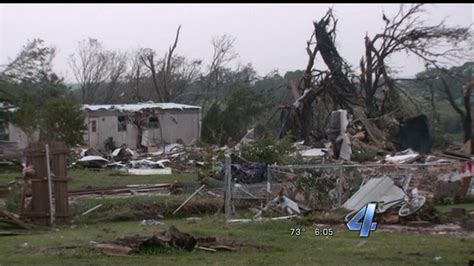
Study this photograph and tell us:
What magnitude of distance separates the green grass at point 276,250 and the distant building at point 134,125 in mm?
33266

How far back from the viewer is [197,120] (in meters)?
50.2

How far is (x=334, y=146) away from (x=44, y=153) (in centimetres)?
1420

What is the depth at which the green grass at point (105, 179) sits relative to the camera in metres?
24.8

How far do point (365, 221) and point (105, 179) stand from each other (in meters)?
15.9

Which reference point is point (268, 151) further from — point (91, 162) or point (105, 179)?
point (91, 162)

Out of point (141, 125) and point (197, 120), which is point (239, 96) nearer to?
point (197, 120)

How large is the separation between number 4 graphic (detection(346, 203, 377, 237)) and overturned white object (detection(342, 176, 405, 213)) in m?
0.48

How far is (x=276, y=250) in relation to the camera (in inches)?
412

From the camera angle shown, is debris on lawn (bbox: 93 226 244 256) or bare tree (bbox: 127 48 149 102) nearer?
debris on lawn (bbox: 93 226 244 256)

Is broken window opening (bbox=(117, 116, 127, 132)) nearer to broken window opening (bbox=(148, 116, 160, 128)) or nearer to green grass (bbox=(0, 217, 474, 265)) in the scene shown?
broken window opening (bbox=(148, 116, 160, 128))

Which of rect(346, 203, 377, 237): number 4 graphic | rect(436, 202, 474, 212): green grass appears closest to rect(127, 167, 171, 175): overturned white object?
rect(436, 202, 474, 212): green grass

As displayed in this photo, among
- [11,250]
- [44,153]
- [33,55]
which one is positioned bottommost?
[11,250]

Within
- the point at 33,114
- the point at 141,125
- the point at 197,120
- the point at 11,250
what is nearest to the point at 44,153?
the point at 11,250

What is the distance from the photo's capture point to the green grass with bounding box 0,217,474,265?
30.3ft
